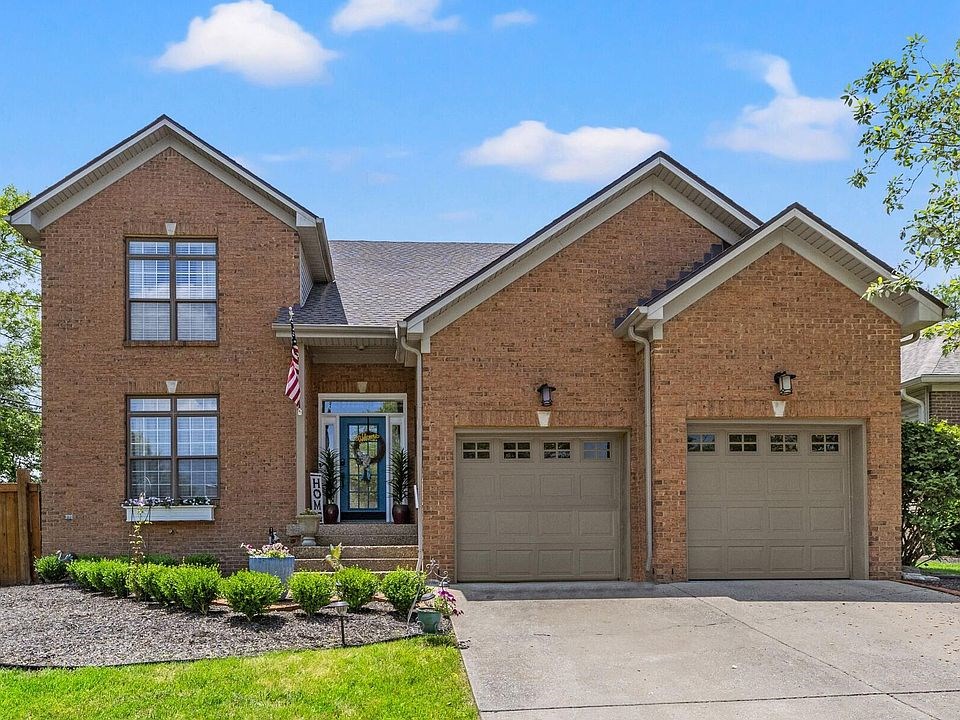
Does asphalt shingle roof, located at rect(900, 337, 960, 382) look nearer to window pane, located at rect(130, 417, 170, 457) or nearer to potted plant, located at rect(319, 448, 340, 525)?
potted plant, located at rect(319, 448, 340, 525)

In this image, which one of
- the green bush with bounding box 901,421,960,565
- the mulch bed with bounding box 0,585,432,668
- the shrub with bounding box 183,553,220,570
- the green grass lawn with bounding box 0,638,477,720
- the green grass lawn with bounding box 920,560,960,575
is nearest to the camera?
the green grass lawn with bounding box 0,638,477,720

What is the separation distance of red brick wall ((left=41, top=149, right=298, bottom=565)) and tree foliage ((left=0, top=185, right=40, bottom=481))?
9.65m

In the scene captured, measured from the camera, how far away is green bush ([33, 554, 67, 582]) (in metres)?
13.9

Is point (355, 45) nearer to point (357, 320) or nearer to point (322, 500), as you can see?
point (357, 320)

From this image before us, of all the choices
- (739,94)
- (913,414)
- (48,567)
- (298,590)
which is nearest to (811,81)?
(739,94)

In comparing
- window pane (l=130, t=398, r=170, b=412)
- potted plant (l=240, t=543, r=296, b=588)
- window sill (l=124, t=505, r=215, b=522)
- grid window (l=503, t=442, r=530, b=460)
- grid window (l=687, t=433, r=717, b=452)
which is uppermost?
window pane (l=130, t=398, r=170, b=412)

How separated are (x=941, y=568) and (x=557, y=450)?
310 inches

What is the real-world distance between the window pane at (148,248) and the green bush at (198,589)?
7051mm

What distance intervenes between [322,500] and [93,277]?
531cm

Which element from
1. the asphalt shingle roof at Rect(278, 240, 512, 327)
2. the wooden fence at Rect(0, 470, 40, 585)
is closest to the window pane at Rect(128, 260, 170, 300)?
the asphalt shingle roof at Rect(278, 240, 512, 327)

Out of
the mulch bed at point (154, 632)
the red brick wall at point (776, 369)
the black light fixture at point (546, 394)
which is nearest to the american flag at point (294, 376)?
the black light fixture at point (546, 394)

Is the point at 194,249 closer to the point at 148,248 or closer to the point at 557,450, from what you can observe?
the point at 148,248

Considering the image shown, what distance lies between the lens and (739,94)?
1145cm

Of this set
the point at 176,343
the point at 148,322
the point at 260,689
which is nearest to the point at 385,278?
the point at 176,343
